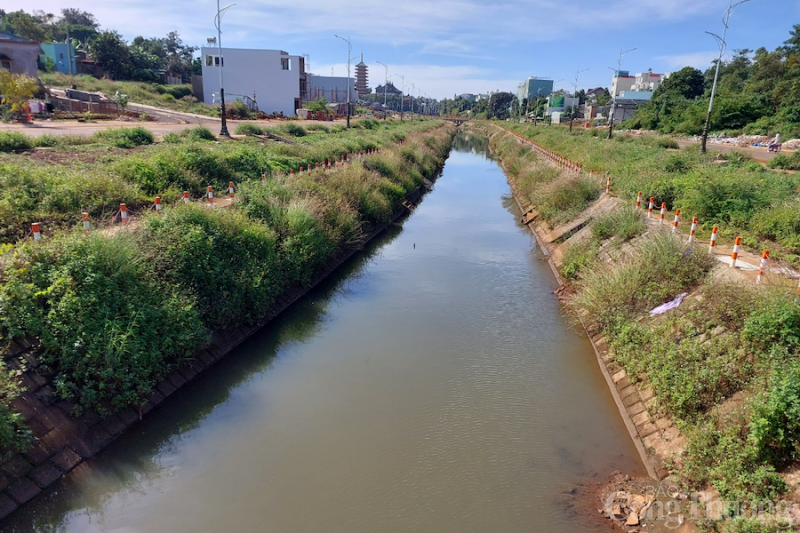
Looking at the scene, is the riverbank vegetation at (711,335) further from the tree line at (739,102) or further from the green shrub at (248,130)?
the tree line at (739,102)

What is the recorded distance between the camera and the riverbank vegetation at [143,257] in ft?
22.7

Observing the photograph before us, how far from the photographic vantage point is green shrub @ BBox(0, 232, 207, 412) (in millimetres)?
6781

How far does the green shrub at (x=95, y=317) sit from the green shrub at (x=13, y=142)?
12.0 m

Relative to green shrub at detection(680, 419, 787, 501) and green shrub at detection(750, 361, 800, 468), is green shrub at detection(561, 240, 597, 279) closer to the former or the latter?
green shrub at detection(680, 419, 787, 501)

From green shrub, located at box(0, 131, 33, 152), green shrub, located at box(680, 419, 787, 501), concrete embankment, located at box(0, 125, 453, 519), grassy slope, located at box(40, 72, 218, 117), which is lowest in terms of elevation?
concrete embankment, located at box(0, 125, 453, 519)

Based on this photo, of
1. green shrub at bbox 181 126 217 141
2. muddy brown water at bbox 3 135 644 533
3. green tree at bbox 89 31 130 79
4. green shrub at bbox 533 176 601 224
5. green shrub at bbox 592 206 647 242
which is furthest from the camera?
green tree at bbox 89 31 130 79

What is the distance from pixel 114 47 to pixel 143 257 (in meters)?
73.9

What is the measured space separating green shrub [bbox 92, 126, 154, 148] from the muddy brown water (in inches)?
502

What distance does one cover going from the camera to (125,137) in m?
20.8

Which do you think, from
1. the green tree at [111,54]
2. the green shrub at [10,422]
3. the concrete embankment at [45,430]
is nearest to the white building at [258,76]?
the green tree at [111,54]

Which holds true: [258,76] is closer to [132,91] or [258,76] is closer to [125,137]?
[132,91]

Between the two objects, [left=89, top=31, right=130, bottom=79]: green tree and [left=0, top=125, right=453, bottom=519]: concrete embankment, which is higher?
[left=89, top=31, right=130, bottom=79]: green tree

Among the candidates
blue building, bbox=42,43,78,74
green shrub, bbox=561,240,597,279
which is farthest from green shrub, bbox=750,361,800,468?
blue building, bbox=42,43,78,74

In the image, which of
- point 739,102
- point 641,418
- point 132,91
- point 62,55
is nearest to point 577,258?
point 641,418
